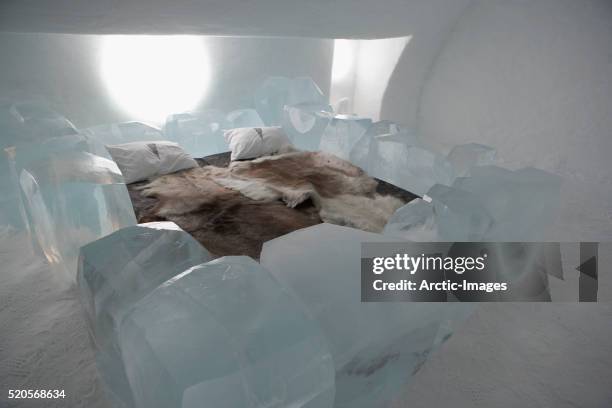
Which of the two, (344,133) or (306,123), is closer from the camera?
(344,133)

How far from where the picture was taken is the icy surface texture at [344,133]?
321 centimetres

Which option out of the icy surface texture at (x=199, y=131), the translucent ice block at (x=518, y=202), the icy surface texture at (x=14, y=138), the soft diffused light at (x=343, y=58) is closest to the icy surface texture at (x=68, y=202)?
the icy surface texture at (x=14, y=138)

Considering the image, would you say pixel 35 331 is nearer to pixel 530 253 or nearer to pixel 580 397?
pixel 580 397

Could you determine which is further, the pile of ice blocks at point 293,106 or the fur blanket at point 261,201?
the pile of ice blocks at point 293,106

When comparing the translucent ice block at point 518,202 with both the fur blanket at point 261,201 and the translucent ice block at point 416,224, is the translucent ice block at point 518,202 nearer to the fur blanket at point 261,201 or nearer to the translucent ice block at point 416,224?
the translucent ice block at point 416,224

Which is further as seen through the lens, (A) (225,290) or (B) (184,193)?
(B) (184,193)

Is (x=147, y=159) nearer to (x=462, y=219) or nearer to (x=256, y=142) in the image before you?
(x=256, y=142)

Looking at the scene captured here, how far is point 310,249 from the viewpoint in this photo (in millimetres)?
1275

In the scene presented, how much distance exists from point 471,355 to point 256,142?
2474 mm

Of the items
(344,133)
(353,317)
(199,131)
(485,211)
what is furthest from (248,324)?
(199,131)

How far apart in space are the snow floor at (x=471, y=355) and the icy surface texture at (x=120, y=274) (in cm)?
26

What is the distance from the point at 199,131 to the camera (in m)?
3.51

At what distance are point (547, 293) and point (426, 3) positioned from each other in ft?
7.93

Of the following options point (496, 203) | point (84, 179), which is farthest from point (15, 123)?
point (496, 203)
